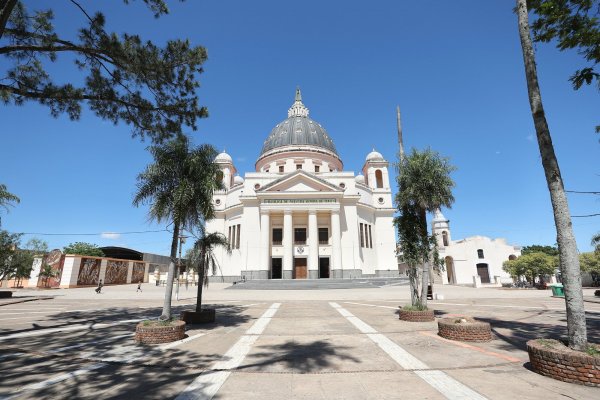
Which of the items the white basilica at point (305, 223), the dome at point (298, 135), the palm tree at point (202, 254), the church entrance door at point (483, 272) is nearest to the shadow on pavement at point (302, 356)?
the palm tree at point (202, 254)

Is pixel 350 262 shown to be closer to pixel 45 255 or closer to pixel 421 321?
pixel 421 321

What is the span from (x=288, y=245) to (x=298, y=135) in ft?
72.8

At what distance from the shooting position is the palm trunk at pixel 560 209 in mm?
5855

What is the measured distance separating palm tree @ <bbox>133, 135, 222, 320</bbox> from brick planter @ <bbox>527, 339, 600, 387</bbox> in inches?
394

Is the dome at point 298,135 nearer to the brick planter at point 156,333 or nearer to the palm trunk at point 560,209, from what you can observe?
the brick planter at point 156,333

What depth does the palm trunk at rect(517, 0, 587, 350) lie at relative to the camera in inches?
231

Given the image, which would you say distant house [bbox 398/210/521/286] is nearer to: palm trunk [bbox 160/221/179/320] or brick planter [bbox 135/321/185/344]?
palm trunk [bbox 160/221/179/320]

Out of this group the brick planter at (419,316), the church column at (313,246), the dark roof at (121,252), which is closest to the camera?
the brick planter at (419,316)

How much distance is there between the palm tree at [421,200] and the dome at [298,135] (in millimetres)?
39755

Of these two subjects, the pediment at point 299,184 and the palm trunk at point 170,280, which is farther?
the pediment at point 299,184

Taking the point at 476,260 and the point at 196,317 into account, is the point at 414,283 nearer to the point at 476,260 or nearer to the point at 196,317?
the point at 196,317

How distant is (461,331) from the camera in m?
8.48

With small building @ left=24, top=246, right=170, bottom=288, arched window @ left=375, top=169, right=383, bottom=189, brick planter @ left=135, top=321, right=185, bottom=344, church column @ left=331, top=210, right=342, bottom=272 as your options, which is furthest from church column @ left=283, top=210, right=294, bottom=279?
brick planter @ left=135, top=321, right=185, bottom=344

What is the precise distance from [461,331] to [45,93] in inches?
566
